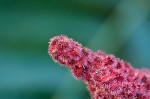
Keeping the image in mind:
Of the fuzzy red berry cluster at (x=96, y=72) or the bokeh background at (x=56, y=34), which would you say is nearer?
the fuzzy red berry cluster at (x=96, y=72)

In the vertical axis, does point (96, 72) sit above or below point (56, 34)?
below

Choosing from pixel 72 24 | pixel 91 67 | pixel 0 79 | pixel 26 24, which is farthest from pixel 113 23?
pixel 91 67

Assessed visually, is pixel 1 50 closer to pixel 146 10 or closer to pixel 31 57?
pixel 31 57

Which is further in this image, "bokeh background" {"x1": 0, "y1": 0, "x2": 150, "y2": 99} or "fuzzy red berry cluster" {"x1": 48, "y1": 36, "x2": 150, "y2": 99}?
"bokeh background" {"x1": 0, "y1": 0, "x2": 150, "y2": 99}

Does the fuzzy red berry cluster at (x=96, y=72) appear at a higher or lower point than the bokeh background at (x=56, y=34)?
lower

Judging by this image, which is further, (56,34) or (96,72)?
(56,34)
